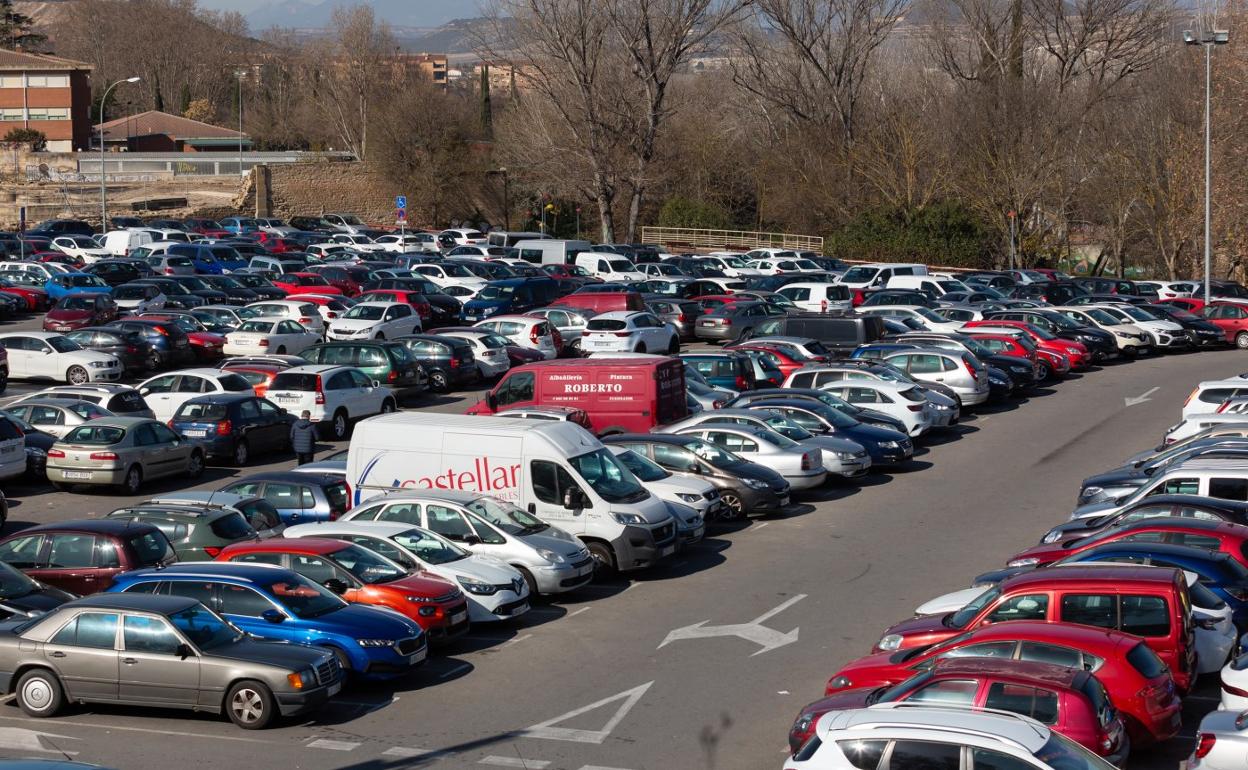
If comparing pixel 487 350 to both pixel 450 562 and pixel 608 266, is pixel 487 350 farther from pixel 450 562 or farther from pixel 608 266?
pixel 608 266

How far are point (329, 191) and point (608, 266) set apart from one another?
37268mm

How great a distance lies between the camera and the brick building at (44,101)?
91.5 metres

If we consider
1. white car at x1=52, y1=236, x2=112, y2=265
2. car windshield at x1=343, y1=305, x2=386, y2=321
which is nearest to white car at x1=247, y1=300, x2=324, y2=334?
car windshield at x1=343, y1=305, x2=386, y2=321

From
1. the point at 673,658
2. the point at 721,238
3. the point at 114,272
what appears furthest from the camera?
the point at 721,238

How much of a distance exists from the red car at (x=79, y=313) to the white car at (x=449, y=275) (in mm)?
11196

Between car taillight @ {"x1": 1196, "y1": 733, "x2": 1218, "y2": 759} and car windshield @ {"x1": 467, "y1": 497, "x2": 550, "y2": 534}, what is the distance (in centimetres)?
962

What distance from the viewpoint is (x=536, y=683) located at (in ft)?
48.2

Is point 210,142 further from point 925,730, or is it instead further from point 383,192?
point 925,730

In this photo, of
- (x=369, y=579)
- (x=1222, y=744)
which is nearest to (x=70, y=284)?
(x=369, y=579)

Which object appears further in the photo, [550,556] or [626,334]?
[626,334]

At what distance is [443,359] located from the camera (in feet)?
112

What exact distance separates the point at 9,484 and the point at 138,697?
1399cm

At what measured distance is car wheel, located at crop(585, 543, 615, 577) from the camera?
62.8ft

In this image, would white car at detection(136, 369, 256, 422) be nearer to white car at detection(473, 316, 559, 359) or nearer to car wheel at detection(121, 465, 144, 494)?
car wheel at detection(121, 465, 144, 494)
